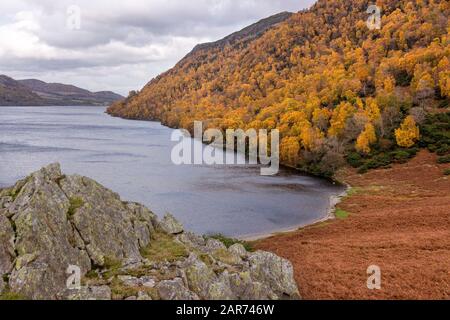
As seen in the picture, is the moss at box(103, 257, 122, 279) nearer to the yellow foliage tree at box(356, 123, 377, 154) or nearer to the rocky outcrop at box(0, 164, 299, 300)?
the rocky outcrop at box(0, 164, 299, 300)

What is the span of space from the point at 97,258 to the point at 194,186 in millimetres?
58476

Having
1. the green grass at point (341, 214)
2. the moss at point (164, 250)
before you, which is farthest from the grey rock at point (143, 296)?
the green grass at point (341, 214)

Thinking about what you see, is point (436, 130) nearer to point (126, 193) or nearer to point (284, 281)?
point (126, 193)

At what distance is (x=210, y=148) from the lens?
14550cm

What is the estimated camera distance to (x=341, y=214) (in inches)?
2408

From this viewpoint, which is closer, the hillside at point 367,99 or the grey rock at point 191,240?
the grey rock at point 191,240

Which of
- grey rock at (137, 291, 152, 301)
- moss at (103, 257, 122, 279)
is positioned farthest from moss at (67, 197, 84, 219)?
grey rock at (137, 291, 152, 301)

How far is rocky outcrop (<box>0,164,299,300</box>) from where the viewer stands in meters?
20.7

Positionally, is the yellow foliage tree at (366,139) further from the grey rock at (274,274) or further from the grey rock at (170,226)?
the grey rock at (274,274)

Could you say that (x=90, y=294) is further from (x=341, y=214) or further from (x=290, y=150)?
Answer: (x=290, y=150)

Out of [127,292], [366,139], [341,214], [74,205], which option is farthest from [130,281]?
[366,139]

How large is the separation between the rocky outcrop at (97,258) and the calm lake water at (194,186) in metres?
27.2

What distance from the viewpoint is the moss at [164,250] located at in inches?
1088

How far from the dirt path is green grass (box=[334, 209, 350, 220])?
91 centimetres
